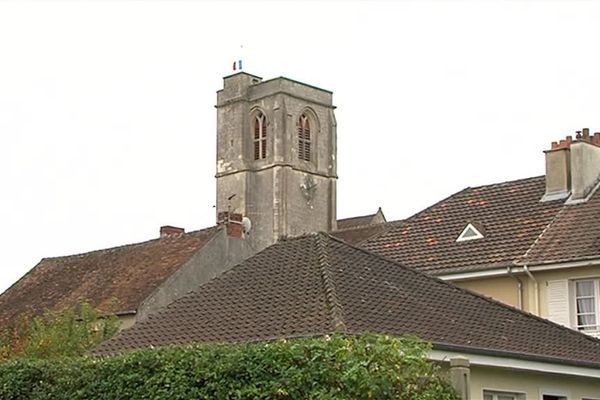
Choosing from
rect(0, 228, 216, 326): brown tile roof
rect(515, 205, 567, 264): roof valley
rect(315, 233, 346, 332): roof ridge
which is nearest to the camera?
rect(315, 233, 346, 332): roof ridge

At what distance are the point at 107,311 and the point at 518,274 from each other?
617 inches

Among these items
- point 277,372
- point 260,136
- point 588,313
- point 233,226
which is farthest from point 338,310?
point 260,136

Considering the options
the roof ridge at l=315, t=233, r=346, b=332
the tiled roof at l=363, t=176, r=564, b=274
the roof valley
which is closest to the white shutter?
the roof valley

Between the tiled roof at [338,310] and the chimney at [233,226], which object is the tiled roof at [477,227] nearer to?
the tiled roof at [338,310]

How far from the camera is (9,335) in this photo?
40094 millimetres

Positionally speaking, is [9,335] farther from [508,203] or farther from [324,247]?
[324,247]

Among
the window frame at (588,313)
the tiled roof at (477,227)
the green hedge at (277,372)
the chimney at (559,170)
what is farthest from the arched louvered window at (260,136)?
the green hedge at (277,372)

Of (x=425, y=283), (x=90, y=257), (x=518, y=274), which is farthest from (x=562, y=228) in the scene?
(x=90, y=257)

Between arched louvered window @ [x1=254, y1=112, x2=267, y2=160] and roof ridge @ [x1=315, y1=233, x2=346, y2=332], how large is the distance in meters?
67.0

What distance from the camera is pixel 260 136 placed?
301ft

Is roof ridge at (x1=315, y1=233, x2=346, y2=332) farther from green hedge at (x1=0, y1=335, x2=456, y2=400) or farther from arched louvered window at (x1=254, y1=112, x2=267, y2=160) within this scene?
arched louvered window at (x1=254, y1=112, x2=267, y2=160)

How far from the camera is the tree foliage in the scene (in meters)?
33.4

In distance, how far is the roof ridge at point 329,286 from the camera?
19.5 meters

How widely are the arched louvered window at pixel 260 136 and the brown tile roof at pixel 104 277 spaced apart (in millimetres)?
36738
